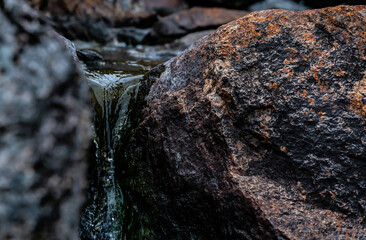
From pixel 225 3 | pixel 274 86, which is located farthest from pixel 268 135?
pixel 225 3

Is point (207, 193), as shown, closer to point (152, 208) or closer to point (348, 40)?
point (152, 208)

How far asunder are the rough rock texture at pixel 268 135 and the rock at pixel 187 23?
5.74m

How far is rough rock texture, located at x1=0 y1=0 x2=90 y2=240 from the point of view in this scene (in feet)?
2.59

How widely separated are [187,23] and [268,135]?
6.51m

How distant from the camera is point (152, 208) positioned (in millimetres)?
2006

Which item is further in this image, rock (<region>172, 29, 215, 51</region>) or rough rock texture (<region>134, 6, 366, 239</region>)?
rock (<region>172, 29, 215, 51</region>)

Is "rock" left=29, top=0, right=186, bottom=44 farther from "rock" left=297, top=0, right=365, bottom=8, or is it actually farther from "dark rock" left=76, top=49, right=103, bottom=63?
"dark rock" left=76, top=49, right=103, bottom=63

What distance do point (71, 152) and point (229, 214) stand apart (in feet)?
3.33

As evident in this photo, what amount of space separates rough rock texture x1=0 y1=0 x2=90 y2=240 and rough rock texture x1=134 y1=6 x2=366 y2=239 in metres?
0.93

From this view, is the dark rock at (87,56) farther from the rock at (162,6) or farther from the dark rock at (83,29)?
the rock at (162,6)

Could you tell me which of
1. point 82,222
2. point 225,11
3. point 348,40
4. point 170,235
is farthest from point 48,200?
point 225,11

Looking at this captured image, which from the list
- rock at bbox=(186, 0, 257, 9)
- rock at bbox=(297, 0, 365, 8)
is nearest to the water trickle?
rock at bbox=(297, 0, 365, 8)

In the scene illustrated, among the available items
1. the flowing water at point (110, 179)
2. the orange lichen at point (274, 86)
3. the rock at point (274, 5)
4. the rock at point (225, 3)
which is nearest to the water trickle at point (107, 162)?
the flowing water at point (110, 179)

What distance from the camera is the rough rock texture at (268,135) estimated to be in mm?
1602
